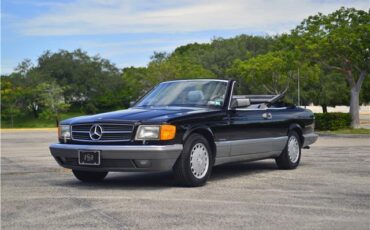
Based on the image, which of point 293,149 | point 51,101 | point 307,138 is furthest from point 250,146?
point 51,101

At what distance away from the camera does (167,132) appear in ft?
25.9

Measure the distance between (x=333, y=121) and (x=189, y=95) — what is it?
767 inches

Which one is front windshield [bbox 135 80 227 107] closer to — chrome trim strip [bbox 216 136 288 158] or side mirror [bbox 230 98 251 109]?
side mirror [bbox 230 98 251 109]

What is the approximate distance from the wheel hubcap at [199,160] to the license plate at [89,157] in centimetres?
129

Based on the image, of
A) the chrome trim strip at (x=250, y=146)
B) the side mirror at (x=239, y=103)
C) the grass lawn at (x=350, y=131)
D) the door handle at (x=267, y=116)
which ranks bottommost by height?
the grass lawn at (x=350, y=131)

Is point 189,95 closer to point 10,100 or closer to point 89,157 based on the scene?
point 89,157

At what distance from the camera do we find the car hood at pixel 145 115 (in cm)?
801

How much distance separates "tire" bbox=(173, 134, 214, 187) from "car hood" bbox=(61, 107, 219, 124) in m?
0.41

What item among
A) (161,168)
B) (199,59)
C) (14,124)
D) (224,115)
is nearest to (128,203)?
(161,168)

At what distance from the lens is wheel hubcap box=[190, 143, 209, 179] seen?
826cm

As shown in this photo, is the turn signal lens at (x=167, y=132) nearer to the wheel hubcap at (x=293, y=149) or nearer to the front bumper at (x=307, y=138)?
the wheel hubcap at (x=293, y=149)

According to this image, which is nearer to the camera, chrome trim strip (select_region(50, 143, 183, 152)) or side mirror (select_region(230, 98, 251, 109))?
chrome trim strip (select_region(50, 143, 183, 152))

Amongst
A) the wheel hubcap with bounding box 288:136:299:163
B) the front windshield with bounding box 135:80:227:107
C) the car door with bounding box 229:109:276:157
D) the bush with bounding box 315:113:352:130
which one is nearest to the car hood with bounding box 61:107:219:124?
the front windshield with bounding box 135:80:227:107

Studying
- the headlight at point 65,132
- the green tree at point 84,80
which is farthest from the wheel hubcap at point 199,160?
the green tree at point 84,80
